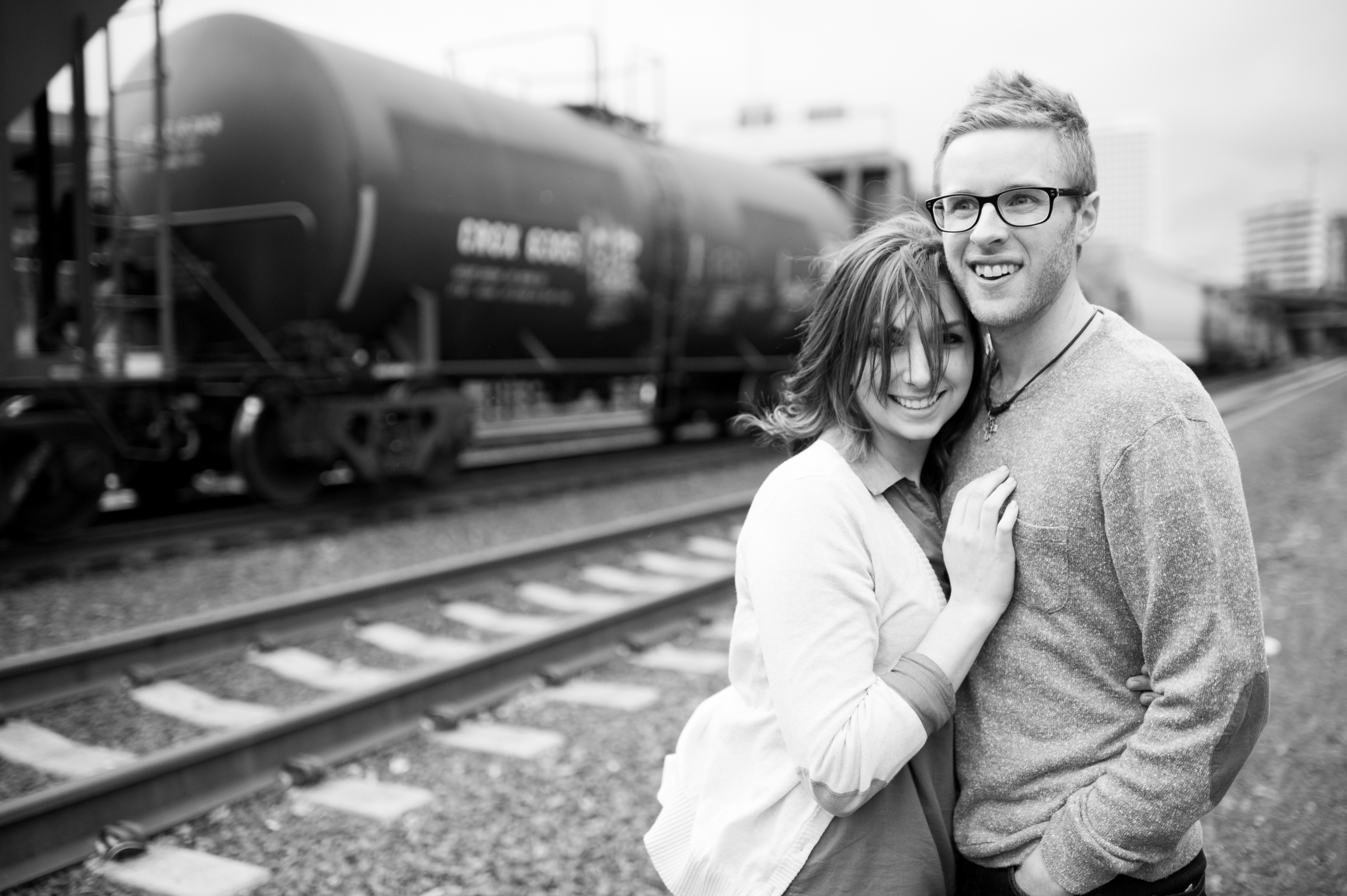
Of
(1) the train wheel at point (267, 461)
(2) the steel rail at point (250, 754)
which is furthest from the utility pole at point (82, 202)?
(2) the steel rail at point (250, 754)

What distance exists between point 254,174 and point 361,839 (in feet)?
20.8

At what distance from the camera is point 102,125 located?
880 centimetres

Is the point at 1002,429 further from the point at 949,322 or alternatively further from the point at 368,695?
the point at 368,695

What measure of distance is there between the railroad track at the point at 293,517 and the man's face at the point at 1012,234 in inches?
260

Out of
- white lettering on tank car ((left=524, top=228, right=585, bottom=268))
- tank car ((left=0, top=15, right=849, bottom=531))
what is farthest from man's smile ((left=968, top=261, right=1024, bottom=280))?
white lettering on tank car ((left=524, top=228, right=585, bottom=268))

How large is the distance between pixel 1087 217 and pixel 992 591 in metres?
0.54

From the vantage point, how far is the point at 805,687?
136cm

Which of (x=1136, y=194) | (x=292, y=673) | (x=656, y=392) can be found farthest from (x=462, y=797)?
(x=1136, y=194)

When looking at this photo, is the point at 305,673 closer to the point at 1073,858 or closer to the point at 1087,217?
the point at 1073,858

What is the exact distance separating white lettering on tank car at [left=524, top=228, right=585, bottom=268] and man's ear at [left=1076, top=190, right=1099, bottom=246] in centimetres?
848

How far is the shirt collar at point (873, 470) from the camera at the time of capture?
5.04ft

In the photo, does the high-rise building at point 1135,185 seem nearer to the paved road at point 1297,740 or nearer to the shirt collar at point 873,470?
the paved road at point 1297,740

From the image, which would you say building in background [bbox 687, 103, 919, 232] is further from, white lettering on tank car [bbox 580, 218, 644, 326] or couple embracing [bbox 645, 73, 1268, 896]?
couple embracing [bbox 645, 73, 1268, 896]

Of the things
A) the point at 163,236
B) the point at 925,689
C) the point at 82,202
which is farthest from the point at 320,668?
the point at 925,689
